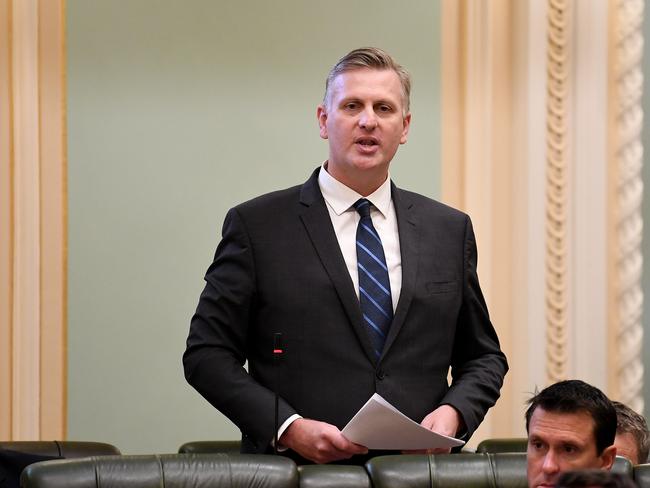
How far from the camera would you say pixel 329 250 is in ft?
11.6

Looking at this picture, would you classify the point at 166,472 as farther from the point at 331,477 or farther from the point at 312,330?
the point at 312,330

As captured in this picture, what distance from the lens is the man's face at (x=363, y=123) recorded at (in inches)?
139

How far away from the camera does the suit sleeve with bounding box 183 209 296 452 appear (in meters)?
3.33

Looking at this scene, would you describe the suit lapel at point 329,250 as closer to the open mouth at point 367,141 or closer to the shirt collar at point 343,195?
the shirt collar at point 343,195

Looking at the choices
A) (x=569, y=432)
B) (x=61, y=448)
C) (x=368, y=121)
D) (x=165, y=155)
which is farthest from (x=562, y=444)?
(x=165, y=155)

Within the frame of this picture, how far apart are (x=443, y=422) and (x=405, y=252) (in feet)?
1.62

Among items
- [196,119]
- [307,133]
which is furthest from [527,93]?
[196,119]

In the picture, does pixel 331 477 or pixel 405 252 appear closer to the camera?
pixel 331 477

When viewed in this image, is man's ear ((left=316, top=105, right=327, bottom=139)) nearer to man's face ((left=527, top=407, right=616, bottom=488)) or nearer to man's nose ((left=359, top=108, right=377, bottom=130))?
man's nose ((left=359, top=108, right=377, bottom=130))

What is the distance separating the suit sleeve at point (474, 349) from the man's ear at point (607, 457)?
44cm

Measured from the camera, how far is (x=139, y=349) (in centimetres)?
545

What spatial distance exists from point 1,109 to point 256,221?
2.10 metres

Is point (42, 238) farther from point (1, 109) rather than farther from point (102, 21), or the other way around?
point (102, 21)

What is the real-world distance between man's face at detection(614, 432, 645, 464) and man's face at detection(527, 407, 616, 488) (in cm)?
68
